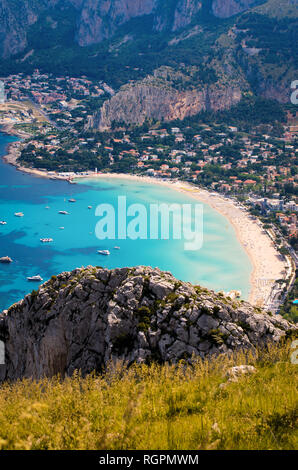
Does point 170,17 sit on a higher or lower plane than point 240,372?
higher

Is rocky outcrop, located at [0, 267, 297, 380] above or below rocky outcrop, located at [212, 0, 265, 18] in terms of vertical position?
below

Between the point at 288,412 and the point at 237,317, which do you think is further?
the point at 237,317

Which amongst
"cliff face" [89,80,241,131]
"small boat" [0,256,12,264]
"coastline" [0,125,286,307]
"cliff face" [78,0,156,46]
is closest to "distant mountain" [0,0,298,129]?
"cliff face" [89,80,241,131]

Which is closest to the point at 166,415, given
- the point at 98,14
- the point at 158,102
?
the point at 158,102

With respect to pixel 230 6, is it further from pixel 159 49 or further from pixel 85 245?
pixel 85 245

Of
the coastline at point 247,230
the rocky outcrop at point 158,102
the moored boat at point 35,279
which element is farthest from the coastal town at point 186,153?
the moored boat at point 35,279

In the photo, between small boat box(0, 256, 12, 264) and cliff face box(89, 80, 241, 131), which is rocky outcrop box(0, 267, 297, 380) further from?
cliff face box(89, 80, 241, 131)

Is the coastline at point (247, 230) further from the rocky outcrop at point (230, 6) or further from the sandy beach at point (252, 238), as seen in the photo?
the rocky outcrop at point (230, 6)

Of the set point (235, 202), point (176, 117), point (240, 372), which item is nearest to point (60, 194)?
point (235, 202)
